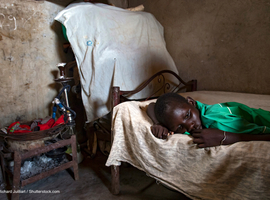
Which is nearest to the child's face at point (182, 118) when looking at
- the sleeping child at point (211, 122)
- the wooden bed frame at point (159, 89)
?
the sleeping child at point (211, 122)

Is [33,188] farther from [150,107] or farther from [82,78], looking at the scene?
[150,107]

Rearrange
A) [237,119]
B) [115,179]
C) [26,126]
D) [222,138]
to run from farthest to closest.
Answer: [26,126]
[115,179]
[237,119]
[222,138]

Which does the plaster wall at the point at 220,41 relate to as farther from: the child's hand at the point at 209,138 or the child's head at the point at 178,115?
the child's hand at the point at 209,138

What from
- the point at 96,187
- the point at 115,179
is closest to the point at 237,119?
the point at 115,179

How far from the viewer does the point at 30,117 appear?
2.35m

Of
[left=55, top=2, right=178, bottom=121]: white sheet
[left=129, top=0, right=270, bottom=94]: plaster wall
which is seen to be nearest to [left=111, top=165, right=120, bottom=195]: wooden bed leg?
[left=55, top=2, right=178, bottom=121]: white sheet

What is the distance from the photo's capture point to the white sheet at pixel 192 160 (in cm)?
77

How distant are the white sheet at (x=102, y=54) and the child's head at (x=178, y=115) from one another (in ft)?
3.04

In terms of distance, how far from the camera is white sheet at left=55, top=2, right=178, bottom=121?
1990 millimetres

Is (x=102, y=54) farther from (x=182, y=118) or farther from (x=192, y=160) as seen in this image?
(x=192, y=160)

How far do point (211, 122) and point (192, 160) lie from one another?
0.95 ft

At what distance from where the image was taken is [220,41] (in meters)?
2.22

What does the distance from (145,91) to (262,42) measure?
1.49 meters

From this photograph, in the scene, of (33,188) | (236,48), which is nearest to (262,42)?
(236,48)
